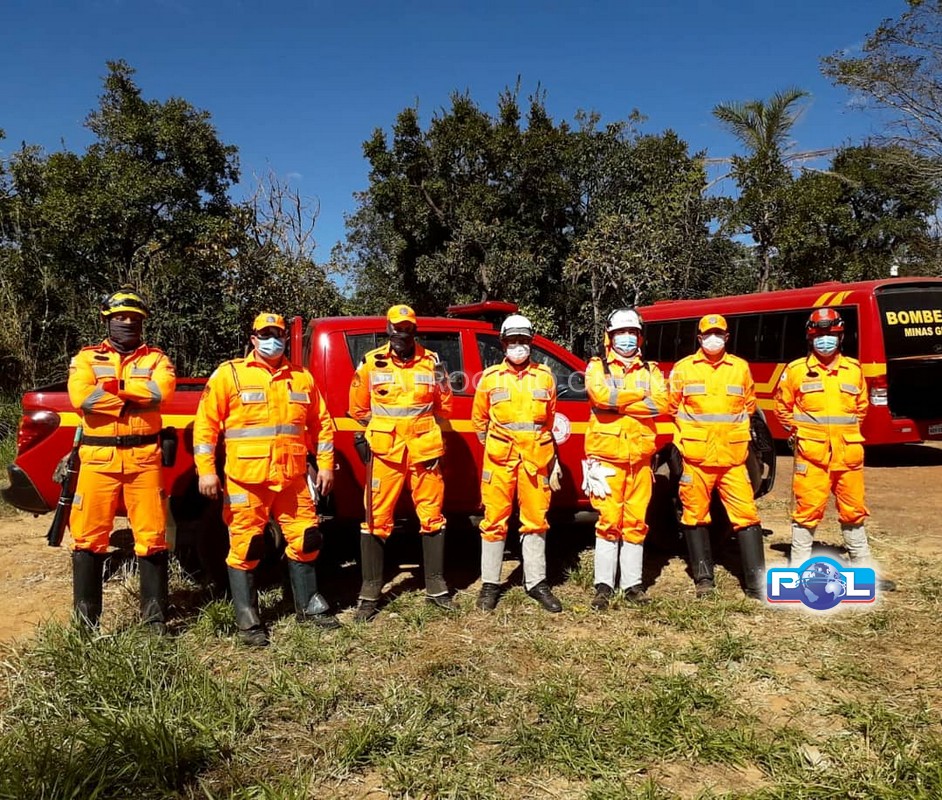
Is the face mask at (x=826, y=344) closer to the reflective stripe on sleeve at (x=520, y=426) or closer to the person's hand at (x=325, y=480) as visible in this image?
the reflective stripe on sleeve at (x=520, y=426)

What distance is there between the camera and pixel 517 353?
170 inches

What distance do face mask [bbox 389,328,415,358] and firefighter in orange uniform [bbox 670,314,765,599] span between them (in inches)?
71.3

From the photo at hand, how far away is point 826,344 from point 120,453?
4.51 meters

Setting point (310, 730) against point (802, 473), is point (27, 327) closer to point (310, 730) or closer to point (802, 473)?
point (310, 730)

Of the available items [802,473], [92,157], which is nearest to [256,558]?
[802,473]

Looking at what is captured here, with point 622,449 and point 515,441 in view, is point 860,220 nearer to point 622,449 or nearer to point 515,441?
point 622,449

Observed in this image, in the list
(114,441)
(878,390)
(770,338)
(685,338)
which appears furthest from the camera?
(685,338)

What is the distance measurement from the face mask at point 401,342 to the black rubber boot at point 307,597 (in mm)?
1415

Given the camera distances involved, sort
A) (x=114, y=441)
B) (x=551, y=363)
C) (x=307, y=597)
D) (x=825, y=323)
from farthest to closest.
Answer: (x=551, y=363), (x=825, y=323), (x=307, y=597), (x=114, y=441)

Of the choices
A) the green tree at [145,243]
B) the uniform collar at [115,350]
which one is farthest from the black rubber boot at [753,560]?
the green tree at [145,243]

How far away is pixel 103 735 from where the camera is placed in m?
2.58

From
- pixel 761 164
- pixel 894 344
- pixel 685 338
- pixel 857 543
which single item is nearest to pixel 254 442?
pixel 857 543

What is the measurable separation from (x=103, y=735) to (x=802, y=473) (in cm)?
430

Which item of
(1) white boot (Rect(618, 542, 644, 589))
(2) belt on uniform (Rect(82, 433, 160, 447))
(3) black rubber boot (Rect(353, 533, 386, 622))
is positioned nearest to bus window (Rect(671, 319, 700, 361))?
(1) white boot (Rect(618, 542, 644, 589))
